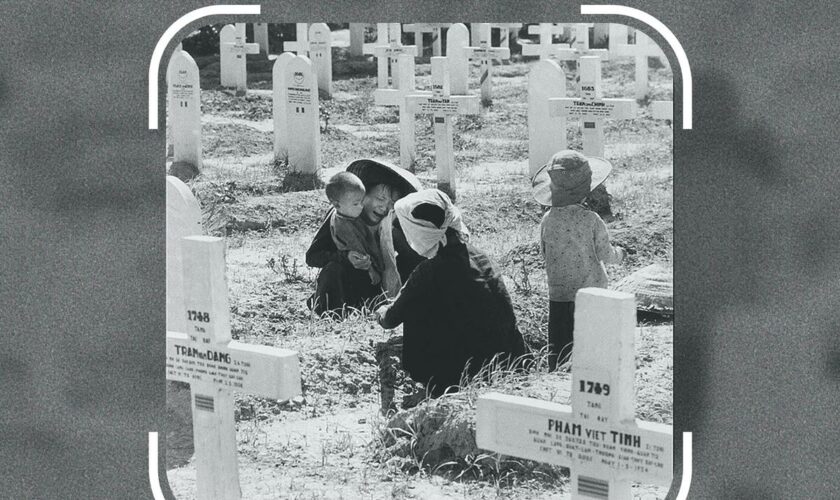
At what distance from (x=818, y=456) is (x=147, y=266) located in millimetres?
2191

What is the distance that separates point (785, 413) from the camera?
175 inches

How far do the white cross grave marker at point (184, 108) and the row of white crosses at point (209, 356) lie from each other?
0.80ft

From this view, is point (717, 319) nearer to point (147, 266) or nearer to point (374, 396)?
point (374, 396)

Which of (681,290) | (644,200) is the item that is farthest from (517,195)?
(681,290)

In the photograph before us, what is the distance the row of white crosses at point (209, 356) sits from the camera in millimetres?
4250

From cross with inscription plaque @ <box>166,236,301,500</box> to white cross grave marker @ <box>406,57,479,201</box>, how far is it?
1.30m

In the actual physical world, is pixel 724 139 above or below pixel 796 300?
above

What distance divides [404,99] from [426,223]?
1071mm

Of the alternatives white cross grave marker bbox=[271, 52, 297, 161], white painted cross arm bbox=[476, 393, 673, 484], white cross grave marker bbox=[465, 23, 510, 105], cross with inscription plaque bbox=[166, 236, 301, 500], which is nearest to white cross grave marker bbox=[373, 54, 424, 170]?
white cross grave marker bbox=[465, 23, 510, 105]

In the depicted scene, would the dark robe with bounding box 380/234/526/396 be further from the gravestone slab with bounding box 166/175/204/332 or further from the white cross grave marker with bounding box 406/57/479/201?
the white cross grave marker with bounding box 406/57/479/201

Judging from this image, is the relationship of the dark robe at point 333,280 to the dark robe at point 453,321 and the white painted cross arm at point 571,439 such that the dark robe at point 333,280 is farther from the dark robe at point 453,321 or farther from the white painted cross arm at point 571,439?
the white painted cross arm at point 571,439

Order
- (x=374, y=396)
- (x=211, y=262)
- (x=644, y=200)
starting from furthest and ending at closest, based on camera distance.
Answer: (x=644, y=200) → (x=374, y=396) → (x=211, y=262)

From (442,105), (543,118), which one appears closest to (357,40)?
(442,105)

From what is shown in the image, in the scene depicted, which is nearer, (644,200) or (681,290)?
(681,290)
